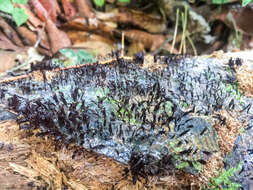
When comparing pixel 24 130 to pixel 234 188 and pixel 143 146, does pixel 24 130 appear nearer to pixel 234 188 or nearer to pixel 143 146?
pixel 143 146

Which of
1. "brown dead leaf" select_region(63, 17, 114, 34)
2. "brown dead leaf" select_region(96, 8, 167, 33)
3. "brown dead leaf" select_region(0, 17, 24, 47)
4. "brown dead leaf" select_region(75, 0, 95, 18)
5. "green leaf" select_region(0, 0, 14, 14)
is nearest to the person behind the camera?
"green leaf" select_region(0, 0, 14, 14)

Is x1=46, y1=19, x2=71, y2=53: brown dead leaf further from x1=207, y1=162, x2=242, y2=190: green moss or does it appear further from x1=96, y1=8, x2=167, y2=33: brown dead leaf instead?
x1=207, y1=162, x2=242, y2=190: green moss

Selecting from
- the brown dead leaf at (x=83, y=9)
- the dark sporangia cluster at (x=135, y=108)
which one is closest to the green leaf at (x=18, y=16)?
the brown dead leaf at (x=83, y=9)

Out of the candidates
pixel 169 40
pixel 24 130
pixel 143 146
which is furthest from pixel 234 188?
pixel 169 40

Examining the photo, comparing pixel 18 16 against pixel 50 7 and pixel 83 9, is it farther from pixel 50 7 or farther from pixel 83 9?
pixel 83 9

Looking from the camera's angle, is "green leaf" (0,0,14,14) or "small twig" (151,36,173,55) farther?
"small twig" (151,36,173,55)

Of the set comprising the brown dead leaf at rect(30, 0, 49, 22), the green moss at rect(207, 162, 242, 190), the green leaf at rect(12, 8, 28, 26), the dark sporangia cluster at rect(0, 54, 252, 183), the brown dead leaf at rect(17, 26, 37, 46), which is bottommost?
the green moss at rect(207, 162, 242, 190)

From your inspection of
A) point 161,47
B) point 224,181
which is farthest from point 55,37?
point 224,181

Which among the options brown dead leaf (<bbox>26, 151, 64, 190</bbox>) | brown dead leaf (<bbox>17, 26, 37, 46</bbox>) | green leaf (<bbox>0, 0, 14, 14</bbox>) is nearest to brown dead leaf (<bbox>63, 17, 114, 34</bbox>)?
brown dead leaf (<bbox>17, 26, 37, 46</bbox>)

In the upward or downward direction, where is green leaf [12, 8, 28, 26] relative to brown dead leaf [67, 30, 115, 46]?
upward
